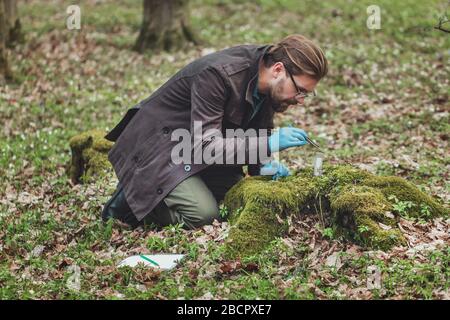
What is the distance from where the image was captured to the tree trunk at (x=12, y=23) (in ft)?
41.4

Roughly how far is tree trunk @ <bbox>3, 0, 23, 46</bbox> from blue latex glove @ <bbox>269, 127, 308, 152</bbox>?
342 inches

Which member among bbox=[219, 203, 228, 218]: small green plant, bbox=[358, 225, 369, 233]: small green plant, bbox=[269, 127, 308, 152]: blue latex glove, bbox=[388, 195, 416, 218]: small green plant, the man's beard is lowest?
bbox=[219, 203, 228, 218]: small green plant

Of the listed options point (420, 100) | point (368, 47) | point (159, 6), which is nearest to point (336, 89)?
point (420, 100)

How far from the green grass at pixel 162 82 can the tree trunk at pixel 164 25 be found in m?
0.33

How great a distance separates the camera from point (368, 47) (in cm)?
1330

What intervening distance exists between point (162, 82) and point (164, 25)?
2079 millimetres

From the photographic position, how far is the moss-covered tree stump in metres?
5.29

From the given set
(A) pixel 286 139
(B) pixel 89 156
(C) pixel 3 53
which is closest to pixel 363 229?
(A) pixel 286 139

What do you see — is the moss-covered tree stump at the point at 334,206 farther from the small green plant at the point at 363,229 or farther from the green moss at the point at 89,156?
the green moss at the point at 89,156

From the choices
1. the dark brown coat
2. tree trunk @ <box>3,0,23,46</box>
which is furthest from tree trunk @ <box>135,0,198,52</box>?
the dark brown coat

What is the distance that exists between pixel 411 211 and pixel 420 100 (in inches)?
211

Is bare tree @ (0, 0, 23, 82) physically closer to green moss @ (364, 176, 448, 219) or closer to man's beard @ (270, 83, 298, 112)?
man's beard @ (270, 83, 298, 112)

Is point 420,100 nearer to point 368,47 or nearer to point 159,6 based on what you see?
point 368,47
